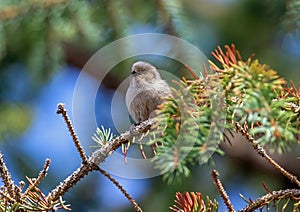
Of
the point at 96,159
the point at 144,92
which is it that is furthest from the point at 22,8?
the point at 96,159

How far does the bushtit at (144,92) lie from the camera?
1.04 m

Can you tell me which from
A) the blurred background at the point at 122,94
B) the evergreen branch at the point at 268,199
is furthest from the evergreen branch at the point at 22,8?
the evergreen branch at the point at 268,199

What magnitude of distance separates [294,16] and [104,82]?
1901 millimetres

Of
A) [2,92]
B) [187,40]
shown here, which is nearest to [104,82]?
[2,92]

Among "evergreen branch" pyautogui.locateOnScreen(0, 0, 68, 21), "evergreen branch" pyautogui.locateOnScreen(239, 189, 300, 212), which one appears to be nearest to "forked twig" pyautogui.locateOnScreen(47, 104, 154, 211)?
"evergreen branch" pyautogui.locateOnScreen(239, 189, 300, 212)

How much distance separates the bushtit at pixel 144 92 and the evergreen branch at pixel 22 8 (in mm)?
464

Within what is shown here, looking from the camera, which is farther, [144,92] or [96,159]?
[144,92]

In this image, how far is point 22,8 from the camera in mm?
1601

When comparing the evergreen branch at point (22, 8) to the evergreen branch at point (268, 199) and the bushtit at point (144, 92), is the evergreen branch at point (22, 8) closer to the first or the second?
the bushtit at point (144, 92)

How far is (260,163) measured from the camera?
8.72 feet

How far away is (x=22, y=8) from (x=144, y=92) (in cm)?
68

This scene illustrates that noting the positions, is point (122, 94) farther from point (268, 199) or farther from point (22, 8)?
point (268, 199)

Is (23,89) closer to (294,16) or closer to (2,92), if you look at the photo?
(2,92)

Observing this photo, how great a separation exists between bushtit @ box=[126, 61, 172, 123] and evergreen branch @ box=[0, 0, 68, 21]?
46 cm
